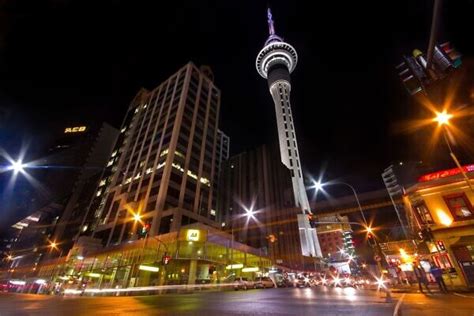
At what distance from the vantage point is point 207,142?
259 feet

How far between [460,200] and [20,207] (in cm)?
6433

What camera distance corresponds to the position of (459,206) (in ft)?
67.3

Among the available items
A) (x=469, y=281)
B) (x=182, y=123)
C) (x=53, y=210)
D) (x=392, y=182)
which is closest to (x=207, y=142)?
(x=182, y=123)

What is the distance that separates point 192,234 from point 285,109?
90049 millimetres

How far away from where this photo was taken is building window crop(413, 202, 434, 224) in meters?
21.8

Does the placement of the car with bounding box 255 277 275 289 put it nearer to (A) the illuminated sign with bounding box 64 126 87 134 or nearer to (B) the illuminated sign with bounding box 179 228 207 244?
(B) the illuminated sign with bounding box 179 228 207 244

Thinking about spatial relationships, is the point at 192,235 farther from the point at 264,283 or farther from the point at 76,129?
the point at 76,129

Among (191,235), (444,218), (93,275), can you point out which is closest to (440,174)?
(444,218)

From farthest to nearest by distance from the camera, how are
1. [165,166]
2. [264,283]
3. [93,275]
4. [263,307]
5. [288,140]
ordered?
[288,140]
[165,166]
[93,275]
[264,283]
[263,307]

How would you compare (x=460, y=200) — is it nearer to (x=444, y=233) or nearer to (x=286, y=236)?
(x=444, y=233)

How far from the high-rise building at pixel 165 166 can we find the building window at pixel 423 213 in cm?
4202

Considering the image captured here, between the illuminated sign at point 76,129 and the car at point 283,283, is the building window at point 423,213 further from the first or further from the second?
the illuminated sign at point 76,129

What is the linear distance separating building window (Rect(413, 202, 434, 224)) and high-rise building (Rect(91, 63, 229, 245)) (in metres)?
42.0

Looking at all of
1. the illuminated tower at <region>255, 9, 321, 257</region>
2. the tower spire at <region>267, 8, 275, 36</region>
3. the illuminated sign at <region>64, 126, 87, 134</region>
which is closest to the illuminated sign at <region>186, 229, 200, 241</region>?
the illuminated tower at <region>255, 9, 321, 257</region>
